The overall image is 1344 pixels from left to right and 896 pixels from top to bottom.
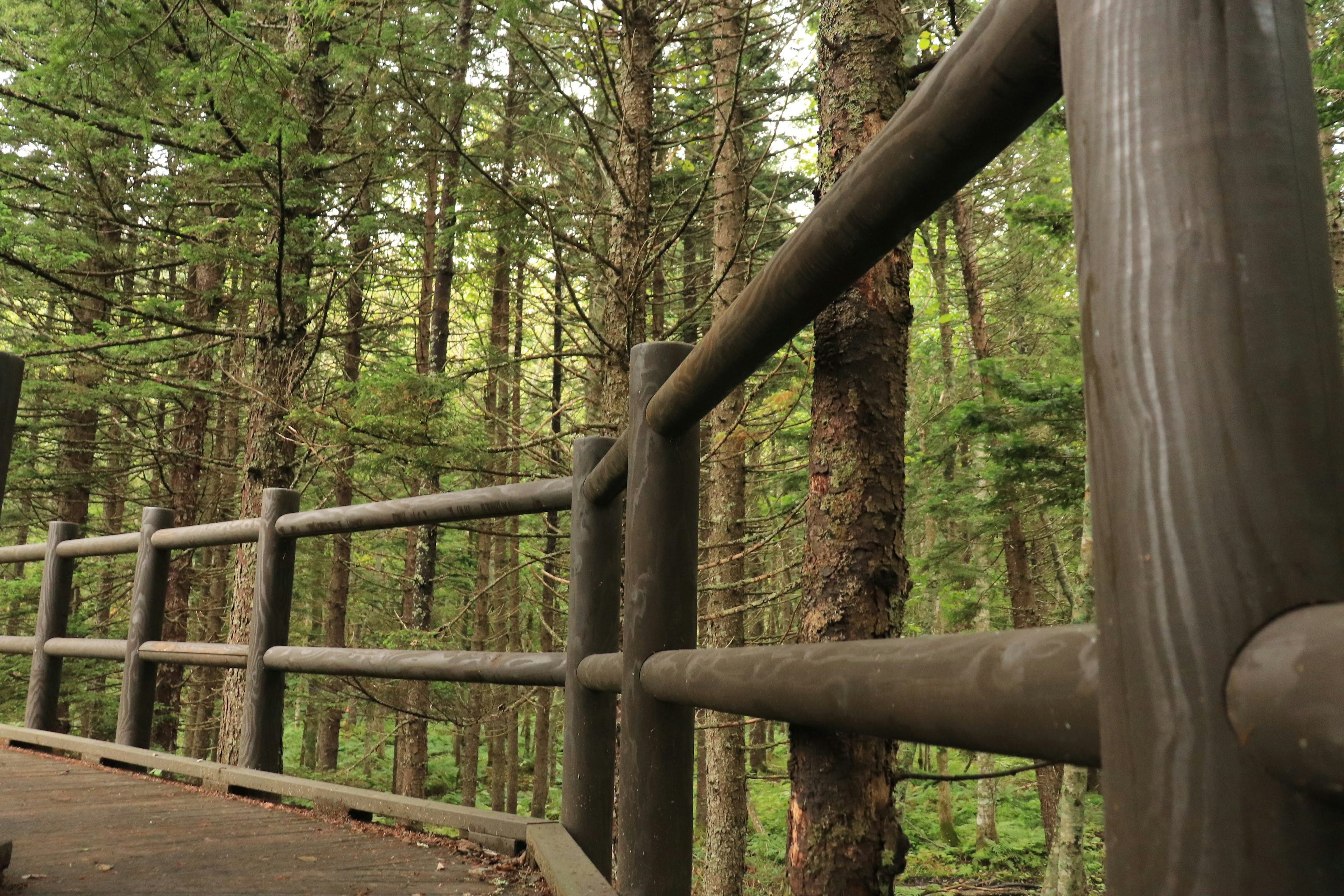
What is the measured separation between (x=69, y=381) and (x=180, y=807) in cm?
977

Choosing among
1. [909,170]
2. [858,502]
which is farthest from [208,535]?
[909,170]

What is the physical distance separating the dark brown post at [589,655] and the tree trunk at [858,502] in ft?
1.75

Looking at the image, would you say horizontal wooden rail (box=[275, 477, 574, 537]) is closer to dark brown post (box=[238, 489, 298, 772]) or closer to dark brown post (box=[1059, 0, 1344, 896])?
dark brown post (box=[238, 489, 298, 772])

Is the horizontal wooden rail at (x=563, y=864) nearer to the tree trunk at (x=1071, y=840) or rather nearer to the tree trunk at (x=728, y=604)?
the tree trunk at (x=728, y=604)

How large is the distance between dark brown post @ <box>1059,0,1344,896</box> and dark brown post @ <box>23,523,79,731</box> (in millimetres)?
6257

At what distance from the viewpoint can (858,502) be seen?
2.62 meters

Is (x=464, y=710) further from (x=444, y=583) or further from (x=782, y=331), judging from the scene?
(x=782, y=331)

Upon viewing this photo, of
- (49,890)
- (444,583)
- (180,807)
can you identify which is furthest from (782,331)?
(444,583)

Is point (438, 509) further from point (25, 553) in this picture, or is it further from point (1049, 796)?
point (1049, 796)

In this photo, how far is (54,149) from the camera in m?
10.2

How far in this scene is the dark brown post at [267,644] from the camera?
12.6ft

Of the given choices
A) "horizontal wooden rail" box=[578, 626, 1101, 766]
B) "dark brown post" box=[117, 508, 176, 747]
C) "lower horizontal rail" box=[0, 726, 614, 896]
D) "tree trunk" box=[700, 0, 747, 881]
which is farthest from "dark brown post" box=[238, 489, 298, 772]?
"tree trunk" box=[700, 0, 747, 881]

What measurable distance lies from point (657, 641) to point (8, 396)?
1.60 meters

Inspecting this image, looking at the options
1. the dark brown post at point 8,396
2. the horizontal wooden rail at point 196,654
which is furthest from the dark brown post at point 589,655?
the horizontal wooden rail at point 196,654
